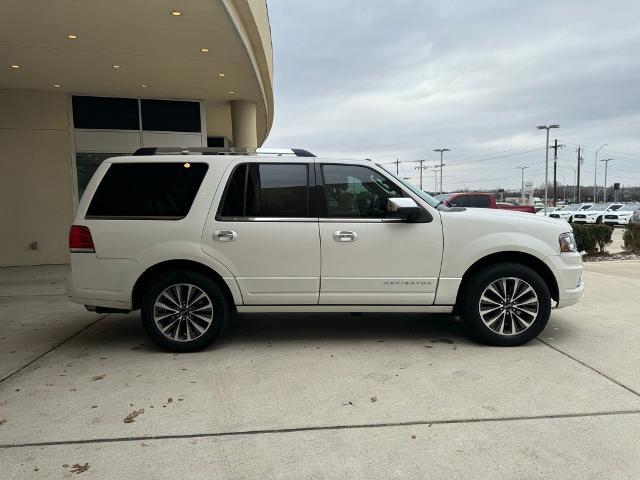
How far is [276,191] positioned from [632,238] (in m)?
11.6

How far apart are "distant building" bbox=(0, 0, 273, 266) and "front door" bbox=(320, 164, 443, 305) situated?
3735mm

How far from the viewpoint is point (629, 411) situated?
11.3 ft

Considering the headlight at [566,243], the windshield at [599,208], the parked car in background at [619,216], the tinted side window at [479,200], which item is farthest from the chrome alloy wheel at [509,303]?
the windshield at [599,208]

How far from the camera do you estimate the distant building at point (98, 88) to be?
6914 mm

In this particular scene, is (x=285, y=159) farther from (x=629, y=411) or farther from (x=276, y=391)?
(x=629, y=411)

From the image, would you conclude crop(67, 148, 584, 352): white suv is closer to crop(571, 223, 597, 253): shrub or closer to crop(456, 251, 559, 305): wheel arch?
crop(456, 251, 559, 305): wheel arch

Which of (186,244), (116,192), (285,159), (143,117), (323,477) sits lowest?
(323,477)

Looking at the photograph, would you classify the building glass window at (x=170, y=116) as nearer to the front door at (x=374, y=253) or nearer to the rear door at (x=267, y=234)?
the rear door at (x=267, y=234)

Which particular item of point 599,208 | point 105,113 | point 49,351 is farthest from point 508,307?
point 599,208

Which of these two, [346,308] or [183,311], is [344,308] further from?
[183,311]

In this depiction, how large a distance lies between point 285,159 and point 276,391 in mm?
2320

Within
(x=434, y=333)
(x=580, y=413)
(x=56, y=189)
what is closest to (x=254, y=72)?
(x=56, y=189)

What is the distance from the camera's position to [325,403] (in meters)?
3.64

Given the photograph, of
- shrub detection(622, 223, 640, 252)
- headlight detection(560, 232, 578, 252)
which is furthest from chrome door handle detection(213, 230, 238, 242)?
shrub detection(622, 223, 640, 252)
